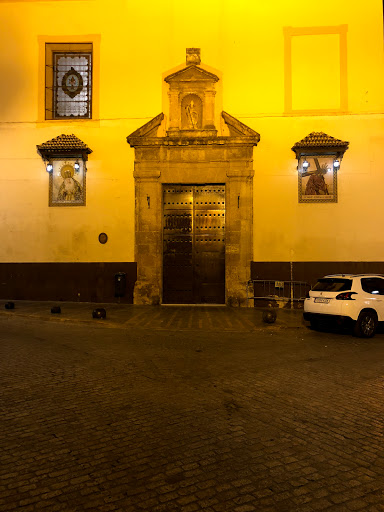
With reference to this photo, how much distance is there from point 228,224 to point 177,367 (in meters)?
8.55

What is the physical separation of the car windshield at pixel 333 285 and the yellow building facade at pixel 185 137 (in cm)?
402

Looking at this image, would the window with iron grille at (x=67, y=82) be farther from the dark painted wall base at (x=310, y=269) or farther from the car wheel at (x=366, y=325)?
the car wheel at (x=366, y=325)

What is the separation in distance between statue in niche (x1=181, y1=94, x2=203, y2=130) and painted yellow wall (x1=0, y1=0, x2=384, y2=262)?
35.8 inches

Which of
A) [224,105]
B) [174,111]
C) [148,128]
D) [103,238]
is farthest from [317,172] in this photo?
[103,238]

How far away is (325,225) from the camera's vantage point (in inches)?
566

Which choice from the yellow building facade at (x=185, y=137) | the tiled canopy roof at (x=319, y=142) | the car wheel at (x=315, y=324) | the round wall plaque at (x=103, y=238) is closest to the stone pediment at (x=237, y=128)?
the yellow building facade at (x=185, y=137)

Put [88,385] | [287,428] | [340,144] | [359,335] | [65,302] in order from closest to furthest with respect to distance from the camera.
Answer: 1. [287,428]
2. [88,385]
3. [359,335]
4. [340,144]
5. [65,302]

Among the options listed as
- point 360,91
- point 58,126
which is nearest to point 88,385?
point 58,126

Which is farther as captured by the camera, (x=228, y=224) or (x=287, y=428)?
(x=228, y=224)

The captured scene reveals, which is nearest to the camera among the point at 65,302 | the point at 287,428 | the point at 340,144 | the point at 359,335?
the point at 287,428

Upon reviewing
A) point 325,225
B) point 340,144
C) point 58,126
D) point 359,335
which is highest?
point 58,126

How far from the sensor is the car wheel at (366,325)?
9.57 meters

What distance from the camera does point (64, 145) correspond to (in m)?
14.6

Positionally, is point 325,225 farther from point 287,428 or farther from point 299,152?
point 287,428
